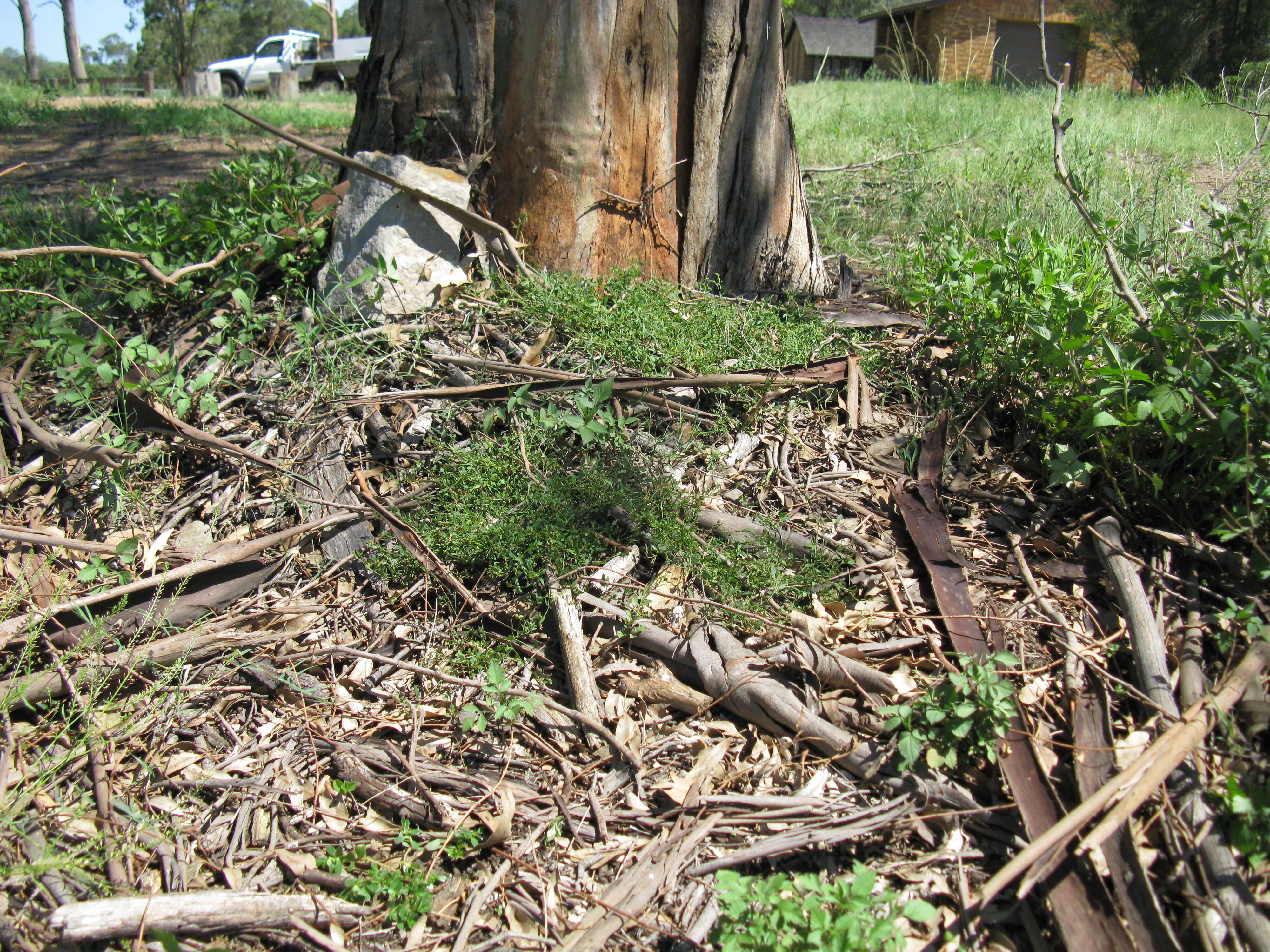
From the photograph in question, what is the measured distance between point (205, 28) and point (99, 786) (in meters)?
43.5

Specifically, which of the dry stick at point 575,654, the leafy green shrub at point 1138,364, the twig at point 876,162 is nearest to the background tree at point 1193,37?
the twig at point 876,162

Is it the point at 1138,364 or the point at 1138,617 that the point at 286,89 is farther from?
the point at 1138,617

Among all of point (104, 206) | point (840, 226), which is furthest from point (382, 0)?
point (840, 226)

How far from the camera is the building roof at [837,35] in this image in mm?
33250

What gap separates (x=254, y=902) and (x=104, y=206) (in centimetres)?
325

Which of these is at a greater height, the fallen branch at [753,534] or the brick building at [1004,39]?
the brick building at [1004,39]

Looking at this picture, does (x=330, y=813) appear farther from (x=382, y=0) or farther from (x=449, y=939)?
(x=382, y=0)

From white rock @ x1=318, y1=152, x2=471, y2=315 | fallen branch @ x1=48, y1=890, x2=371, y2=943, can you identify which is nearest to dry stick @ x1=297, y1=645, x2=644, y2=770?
fallen branch @ x1=48, y1=890, x2=371, y2=943

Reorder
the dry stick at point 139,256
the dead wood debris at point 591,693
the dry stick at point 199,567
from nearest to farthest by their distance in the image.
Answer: the dead wood debris at point 591,693
the dry stick at point 199,567
the dry stick at point 139,256

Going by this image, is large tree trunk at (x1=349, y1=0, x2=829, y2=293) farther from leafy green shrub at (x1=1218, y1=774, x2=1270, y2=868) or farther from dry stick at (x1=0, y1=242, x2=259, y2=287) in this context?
leafy green shrub at (x1=1218, y1=774, x2=1270, y2=868)

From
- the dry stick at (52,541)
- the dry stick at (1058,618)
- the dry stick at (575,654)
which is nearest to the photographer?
the dry stick at (1058,618)

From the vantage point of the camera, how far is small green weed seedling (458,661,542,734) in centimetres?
207

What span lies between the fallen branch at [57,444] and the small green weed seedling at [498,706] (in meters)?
1.74

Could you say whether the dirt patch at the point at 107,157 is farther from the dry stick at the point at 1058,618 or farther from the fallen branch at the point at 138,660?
the dry stick at the point at 1058,618
